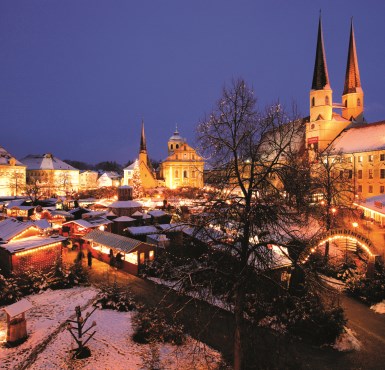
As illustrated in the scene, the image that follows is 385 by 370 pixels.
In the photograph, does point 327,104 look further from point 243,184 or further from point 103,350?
point 103,350

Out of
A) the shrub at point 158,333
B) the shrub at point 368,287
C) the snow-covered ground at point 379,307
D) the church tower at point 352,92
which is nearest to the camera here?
the shrub at point 158,333

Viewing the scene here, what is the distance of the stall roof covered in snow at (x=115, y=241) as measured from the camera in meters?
20.6

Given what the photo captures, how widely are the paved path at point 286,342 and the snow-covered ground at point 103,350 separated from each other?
867 millimetres

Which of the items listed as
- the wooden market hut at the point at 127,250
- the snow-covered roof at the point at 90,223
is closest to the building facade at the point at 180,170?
the snow-covered roof at the point at 90,223

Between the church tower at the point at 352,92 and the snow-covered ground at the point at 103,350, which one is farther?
the church tower at the point at 352,92

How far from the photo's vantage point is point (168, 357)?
11078mm

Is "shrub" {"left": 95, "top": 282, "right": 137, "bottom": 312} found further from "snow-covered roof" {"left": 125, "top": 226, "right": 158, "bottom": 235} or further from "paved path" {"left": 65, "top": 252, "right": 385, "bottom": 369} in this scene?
"snow-covered roof" {"left": 125, "top": 226, "right": 158, "bottom": 235}

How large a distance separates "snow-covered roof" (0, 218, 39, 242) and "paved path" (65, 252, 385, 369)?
9306mm

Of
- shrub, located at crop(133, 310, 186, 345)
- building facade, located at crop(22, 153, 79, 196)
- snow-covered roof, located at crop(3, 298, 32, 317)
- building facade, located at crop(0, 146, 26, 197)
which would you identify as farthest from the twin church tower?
building facade, located at crop(0, 146, 26, 197)

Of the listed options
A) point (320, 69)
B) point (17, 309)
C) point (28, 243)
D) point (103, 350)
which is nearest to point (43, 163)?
point (320, 69)

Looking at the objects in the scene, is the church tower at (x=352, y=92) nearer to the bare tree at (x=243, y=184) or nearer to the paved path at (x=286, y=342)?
the paved path at (x=286, y=342)

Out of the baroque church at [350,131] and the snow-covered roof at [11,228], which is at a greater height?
the baroque church at [350,131]

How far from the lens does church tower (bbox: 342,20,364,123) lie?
171 feet

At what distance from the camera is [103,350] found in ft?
37.7
